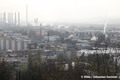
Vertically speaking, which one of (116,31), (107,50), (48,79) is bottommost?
(48,79)

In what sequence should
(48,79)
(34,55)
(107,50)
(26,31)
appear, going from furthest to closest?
1. (26,31)
2. (34,55)
3. (107,50)
4. (48,79)

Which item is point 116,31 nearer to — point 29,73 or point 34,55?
point 34,55

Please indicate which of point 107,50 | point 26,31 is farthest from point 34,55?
point 26,31

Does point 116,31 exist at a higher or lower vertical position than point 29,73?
higher

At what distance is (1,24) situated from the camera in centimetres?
911

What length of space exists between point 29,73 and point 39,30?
4975 millimetres

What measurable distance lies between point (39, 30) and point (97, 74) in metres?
5.87

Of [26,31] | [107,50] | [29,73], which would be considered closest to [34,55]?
[29,73]

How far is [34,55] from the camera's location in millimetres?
4867

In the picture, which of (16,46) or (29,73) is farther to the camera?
(16,46)

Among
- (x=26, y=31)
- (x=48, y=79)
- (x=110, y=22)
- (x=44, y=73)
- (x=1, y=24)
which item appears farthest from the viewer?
(x=1, y=24)

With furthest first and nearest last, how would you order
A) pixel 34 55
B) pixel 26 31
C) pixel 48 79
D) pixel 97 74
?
pixel 26 31
pixel 34 55
pixel 48 79
pixel 97 74

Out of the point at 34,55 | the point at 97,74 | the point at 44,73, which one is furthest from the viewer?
the point at 34,55

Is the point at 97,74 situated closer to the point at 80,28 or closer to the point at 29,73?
the point at 29,73
